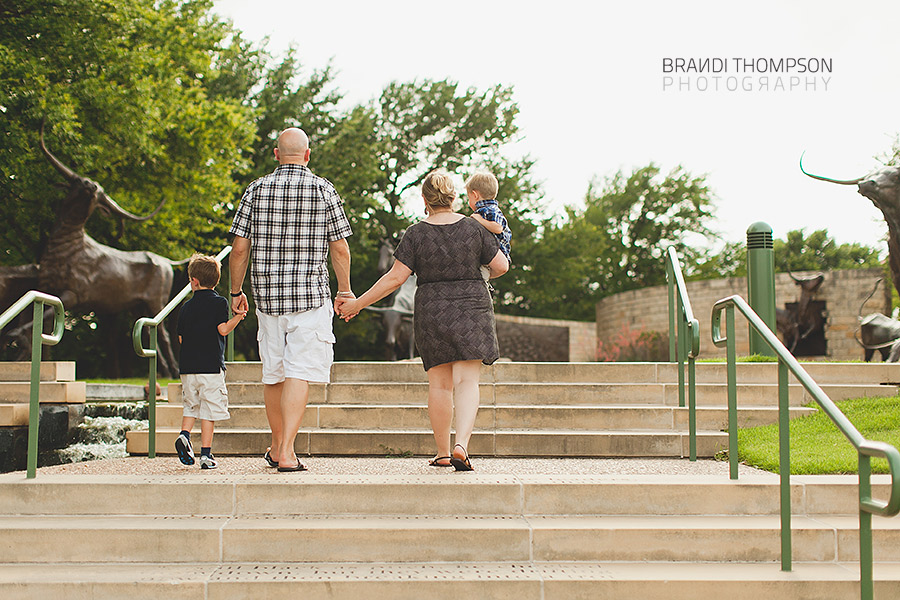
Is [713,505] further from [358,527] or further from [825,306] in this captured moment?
[825,306]

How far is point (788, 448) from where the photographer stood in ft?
11.6

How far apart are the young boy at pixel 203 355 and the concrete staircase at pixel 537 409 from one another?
0.93 m

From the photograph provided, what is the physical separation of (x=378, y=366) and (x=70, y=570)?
361 cm

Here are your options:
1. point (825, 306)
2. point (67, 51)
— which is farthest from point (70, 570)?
point (825, 306)

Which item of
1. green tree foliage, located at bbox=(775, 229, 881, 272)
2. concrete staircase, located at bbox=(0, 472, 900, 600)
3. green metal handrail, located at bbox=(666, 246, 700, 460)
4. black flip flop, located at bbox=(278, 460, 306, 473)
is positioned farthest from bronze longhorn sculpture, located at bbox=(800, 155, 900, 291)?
green tree foliage, located at bbox=(775, 229, 881, 272)

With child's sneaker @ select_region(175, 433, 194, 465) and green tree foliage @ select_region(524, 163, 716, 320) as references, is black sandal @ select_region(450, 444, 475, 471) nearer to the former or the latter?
child's sneaker @ select_region(175, 433, 194, 465)

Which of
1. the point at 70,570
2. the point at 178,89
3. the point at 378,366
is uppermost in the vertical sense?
the point at 178,89

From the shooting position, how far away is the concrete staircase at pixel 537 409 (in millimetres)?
5641

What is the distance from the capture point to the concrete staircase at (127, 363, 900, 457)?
564cm

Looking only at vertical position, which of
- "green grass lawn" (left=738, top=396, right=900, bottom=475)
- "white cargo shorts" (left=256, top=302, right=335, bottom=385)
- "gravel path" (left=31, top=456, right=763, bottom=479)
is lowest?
"gravel path" (left=31, top=456, right=763, bottom=479)

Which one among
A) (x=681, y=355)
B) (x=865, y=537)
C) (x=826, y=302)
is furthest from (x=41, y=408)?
(x=826, y=302)

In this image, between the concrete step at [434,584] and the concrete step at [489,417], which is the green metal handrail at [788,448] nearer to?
the concrete step at [434,584]

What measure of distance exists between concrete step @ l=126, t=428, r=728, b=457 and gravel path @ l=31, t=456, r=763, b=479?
0.44 ft

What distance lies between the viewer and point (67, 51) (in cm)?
1521
